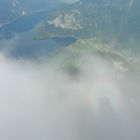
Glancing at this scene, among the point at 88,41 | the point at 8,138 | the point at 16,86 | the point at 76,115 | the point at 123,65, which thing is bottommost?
the point at 8,138

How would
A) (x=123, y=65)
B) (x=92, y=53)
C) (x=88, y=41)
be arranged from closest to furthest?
(x=123, y=65)
(x=92, y=53)
(x=88, y=41)

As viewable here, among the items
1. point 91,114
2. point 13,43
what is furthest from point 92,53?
point 91,114

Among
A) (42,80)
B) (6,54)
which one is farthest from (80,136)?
(6,54)

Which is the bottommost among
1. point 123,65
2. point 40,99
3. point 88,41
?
point 40,99

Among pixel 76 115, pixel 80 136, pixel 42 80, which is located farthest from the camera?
pixel 42 80

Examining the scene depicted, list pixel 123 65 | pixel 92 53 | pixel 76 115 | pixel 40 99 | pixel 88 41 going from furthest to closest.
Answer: pixel 88 41 < pixel 92 53 < pixel 123 65 < pixel 40 99 < pixel 76 115

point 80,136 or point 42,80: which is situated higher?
point 42,80

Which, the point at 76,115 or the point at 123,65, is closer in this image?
the point at 76,115

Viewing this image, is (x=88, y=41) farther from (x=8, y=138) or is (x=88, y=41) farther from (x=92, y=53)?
(x=8, y=138)

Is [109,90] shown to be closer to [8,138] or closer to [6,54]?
[8,138]
